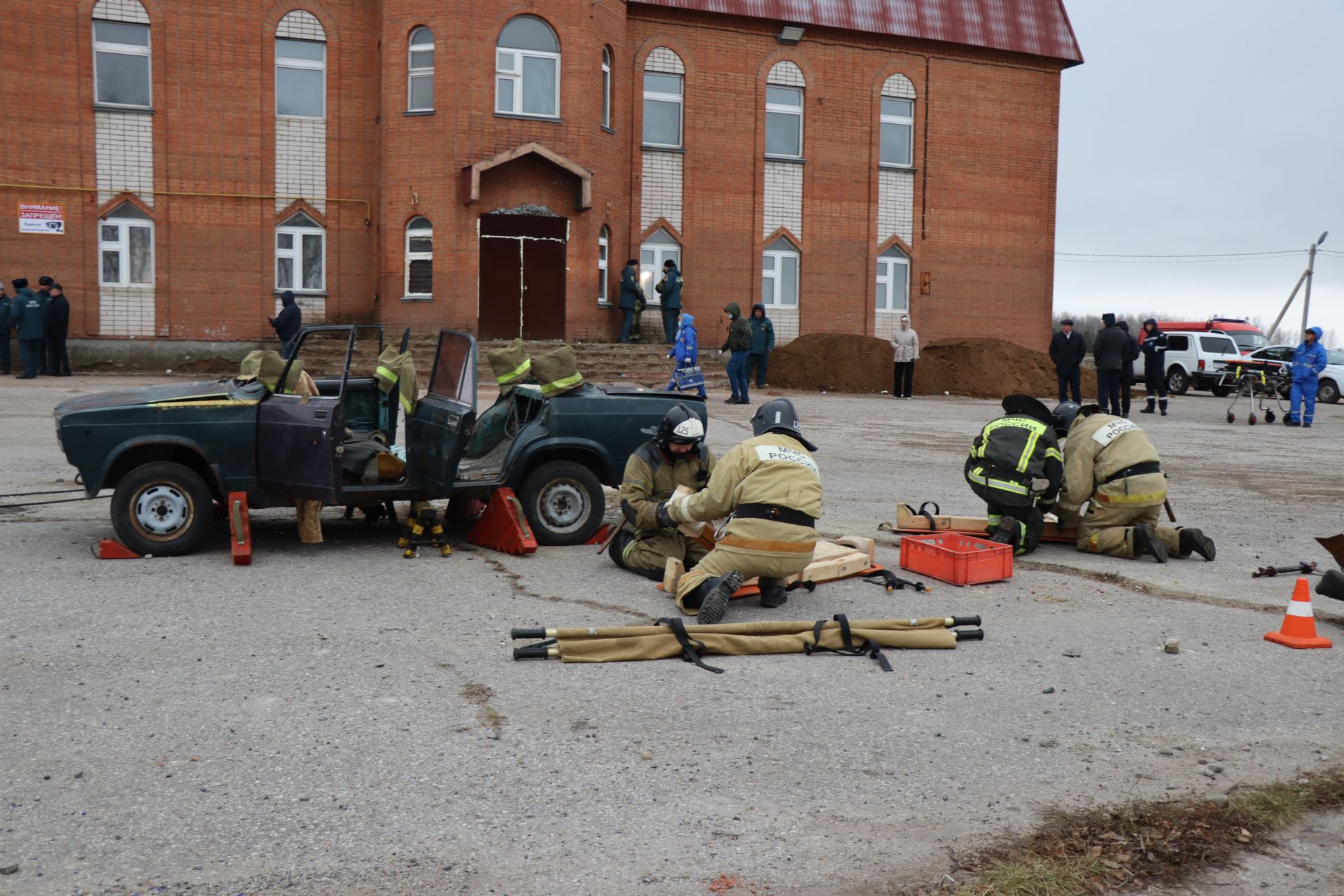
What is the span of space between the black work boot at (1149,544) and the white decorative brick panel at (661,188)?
22.9 metres

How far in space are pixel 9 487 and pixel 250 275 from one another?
17926mm

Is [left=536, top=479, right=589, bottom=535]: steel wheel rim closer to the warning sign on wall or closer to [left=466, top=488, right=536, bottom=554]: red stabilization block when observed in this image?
[left=466, top=488, right=536, bottom=554]: red stabilization block

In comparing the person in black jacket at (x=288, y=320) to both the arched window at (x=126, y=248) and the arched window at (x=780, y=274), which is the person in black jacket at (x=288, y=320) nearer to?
the arched window at (x=126, y=248)

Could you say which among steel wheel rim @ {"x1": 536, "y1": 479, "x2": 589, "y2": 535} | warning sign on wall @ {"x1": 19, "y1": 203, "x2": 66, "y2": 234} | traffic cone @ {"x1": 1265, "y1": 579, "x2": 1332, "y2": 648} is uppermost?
warning sign on wall @ {"x1": 19, "y1": 203, "x2": 66, "y2": 234}

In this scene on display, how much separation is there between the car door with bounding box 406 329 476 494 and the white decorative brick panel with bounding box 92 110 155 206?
70.7 ft

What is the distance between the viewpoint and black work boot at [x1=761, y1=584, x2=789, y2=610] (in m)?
7.65

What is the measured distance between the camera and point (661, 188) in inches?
1227

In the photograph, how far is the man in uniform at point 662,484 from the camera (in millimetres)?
8172

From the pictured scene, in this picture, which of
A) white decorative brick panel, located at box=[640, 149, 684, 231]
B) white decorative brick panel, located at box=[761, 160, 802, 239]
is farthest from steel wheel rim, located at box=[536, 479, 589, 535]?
white decorative brick panel, located at box=[761, 160, 802, 239]

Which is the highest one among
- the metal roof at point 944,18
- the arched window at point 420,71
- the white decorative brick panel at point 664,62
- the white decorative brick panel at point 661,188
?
the metal roof at point 944,18

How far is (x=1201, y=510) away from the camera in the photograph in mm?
12320

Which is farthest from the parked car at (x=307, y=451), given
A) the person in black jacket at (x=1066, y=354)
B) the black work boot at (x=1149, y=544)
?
the person in black jacket at (x=1066, y=354)

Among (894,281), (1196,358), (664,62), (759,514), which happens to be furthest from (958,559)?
(1196,358)

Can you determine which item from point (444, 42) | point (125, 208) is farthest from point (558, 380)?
point (125, 208)
